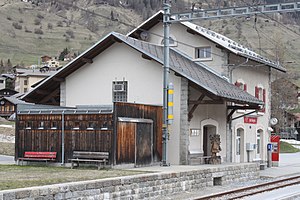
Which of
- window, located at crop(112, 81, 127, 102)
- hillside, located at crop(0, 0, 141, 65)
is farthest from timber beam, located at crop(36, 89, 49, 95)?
hillside, located at crop(0, 0, 141, 65)

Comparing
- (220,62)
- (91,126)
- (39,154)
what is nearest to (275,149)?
(220,62)

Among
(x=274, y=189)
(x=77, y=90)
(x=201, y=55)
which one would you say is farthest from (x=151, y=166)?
(x=201, y=55)

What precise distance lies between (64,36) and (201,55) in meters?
135

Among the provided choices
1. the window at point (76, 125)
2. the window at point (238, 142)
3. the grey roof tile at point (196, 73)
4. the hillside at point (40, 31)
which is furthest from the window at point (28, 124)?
the hillside at point (40, 31)

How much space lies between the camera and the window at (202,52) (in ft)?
92.7

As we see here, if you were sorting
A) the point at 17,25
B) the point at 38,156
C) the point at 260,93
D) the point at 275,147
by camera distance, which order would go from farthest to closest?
the point at 17,25 < the point at 260,93 < the point at 275,147 < the point at 38,156

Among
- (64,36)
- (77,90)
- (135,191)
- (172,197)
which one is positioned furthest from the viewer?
(64,36)

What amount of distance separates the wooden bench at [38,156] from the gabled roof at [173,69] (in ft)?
16.5

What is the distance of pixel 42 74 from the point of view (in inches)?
4119

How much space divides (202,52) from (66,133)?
994 cm

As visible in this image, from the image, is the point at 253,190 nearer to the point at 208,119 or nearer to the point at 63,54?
the point at 208,119

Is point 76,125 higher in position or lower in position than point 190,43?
lower

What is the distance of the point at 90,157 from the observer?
67.4 feet

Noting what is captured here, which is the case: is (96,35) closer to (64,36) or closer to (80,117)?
(64,36)
